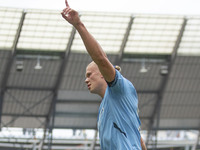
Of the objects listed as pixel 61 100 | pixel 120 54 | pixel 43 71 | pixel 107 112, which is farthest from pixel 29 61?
pixel 107 112

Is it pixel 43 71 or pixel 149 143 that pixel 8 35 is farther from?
pixel 149 143

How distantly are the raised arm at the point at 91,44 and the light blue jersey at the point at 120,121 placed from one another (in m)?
Result: 0.26

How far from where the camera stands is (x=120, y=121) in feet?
18.3

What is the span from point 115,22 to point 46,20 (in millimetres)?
3404

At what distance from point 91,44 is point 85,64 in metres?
24.4

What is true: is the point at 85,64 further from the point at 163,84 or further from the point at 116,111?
the point at 116,111

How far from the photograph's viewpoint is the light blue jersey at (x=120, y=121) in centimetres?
552

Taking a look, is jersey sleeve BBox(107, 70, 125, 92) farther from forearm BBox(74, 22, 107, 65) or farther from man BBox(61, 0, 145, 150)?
forearm BBox(74, 22, 107, 65)

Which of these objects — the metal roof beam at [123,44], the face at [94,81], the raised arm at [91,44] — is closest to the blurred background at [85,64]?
the metal roof beam at [123,44]

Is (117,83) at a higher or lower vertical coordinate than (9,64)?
lower

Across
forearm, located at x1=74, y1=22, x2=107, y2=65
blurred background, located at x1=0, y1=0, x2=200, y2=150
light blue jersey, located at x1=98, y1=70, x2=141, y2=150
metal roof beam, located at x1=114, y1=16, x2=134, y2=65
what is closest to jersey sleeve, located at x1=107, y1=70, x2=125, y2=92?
light blue jersey, located at x1=98, y1=70, x2=141, y2=150

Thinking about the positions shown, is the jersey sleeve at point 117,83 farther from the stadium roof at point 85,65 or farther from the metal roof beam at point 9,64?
the metal roof beam at point 9,64

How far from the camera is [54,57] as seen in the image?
29.0m

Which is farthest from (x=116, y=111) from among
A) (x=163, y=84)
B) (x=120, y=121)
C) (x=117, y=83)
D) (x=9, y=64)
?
(x=163, y=84)
